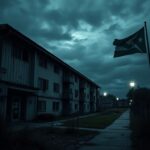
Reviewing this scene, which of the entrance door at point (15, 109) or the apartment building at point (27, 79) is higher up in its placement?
the apartment building at point (27, 79)

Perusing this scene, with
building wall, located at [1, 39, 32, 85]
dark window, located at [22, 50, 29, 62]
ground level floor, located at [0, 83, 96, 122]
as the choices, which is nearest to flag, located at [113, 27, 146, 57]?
ground level floor, located at [0, 83, 96, 122]

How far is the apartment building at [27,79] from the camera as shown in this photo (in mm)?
22984

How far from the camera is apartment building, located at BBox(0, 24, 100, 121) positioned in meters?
23.0

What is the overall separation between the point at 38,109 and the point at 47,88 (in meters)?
4.21

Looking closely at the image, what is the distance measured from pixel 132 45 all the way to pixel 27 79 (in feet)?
57.2


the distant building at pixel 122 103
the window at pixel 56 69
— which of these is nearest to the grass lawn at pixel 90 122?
the window at pixel 56 69

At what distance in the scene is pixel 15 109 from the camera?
26.2m

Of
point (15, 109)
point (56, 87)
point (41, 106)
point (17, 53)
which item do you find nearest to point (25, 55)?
point (17, 53)

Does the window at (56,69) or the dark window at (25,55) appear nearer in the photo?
the dark window at (25,55)

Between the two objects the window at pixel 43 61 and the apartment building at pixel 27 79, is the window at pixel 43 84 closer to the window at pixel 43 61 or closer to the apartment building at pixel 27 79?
the apartment building at pixel 27 79

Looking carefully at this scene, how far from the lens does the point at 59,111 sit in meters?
40.6

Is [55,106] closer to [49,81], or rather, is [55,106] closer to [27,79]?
[49,81]

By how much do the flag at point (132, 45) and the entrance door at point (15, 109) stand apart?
15.9 meters

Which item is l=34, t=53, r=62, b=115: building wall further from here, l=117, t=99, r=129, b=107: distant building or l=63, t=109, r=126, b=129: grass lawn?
l=117, t=99, r=129, b=107: distant building
